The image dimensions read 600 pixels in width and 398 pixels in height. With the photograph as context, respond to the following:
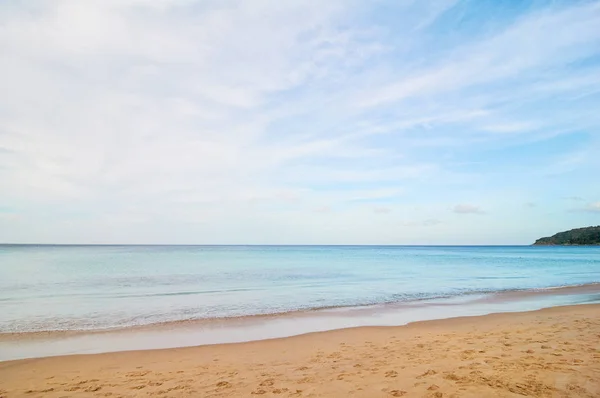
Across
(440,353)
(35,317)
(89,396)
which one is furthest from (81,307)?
(440,353)

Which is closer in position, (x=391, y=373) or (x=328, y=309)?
(x=391, y=373)

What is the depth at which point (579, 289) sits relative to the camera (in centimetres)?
2394

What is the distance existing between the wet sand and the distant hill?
16677 cm

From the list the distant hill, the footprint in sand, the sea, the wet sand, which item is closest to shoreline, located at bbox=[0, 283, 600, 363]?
the sea

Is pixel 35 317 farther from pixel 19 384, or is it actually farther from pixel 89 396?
pixel 89 396

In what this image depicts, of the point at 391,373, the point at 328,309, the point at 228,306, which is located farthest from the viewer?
the point at 228,306

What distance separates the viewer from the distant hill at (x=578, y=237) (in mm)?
140875

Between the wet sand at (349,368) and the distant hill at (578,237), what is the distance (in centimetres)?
16677

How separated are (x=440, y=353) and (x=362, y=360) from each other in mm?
1793

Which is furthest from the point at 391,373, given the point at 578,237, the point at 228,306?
the point at 578,237

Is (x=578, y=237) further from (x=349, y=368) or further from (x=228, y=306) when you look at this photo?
(x=349, y=368)

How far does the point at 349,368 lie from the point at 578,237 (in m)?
183

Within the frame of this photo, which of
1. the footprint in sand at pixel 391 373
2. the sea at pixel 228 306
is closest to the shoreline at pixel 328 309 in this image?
the sea at pixel 228 306

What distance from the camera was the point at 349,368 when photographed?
735 cm
